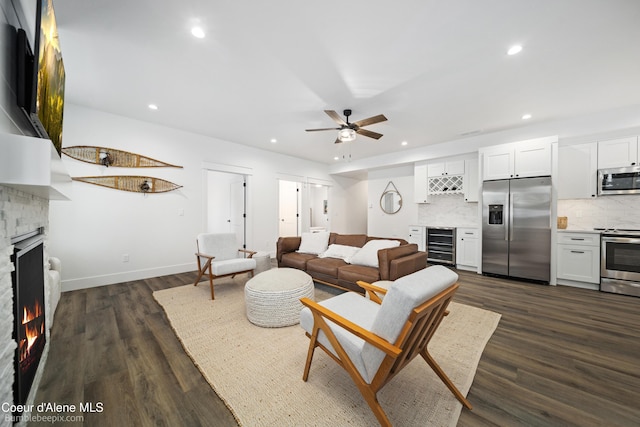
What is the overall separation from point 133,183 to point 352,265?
3.82 m

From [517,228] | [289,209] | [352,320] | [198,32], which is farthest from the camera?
[289,209]

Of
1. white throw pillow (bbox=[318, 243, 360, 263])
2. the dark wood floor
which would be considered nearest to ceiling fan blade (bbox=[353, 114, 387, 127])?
white throw pillow (bbox=[318, 243, 360, 263])

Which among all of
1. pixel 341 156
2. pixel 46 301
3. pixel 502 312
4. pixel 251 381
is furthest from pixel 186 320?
pixel 341 156

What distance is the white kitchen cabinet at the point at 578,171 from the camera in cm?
366

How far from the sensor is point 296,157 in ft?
21.0

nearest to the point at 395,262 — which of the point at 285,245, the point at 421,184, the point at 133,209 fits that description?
the point at 285,245

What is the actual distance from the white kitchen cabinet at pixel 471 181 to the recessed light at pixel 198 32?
16.5 feet

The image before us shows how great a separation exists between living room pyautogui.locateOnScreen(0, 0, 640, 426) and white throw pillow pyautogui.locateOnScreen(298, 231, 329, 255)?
1848 millimetres

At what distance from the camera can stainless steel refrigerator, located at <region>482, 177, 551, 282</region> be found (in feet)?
12.5

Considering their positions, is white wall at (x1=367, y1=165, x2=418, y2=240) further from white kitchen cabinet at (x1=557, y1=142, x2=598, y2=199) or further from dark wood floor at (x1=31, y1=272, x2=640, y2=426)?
dark wood floor at (x1=31, y1=272, x2=640, y2=426)

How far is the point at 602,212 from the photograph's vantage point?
148 inches

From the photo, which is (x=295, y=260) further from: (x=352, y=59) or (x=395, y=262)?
(x=352, y=59)

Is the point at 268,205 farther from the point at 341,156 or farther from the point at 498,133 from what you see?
the point at 498,133

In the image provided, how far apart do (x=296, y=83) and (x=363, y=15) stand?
1147 millimetres
